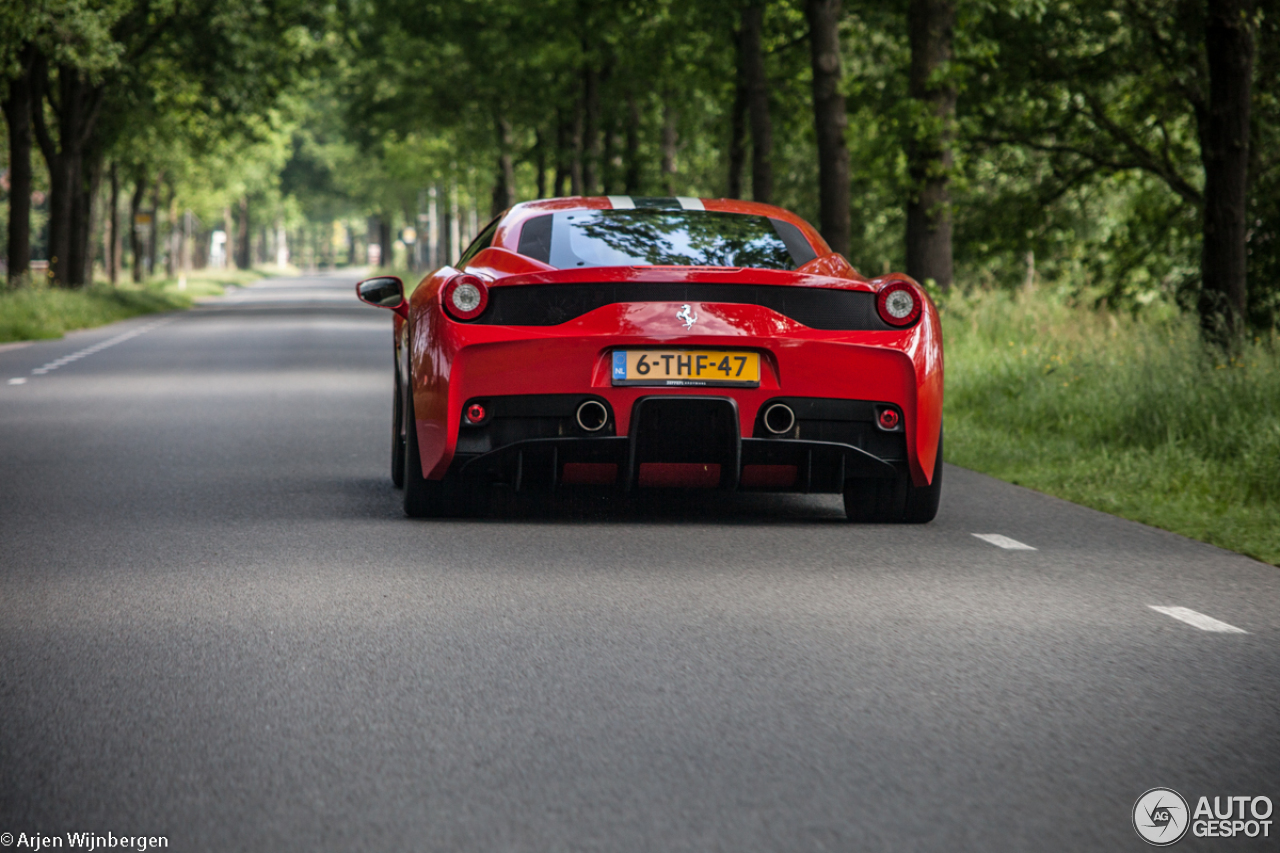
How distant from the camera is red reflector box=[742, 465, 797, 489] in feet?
23.4

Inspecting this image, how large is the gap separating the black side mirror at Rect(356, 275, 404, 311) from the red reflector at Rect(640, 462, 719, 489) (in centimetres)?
195

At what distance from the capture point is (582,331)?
271 inches

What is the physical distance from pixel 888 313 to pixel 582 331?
129 cm

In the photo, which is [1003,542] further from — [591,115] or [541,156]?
[541,156]

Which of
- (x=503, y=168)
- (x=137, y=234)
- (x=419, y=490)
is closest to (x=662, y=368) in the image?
(x=419, y=490)

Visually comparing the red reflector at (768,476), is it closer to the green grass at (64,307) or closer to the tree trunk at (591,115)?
the green grass at (64,307)

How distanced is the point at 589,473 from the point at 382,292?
1942mm

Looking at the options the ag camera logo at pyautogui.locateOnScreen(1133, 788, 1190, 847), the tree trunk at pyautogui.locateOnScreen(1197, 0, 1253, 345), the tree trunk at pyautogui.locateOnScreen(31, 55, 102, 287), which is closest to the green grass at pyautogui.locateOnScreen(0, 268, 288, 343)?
the tree trunk at pyautogui.locateOnScreen(31, 55, 102, 287)

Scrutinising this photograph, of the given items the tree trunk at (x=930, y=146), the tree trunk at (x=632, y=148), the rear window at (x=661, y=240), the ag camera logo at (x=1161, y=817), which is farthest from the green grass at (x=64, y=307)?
the ag camera logo at (x=1161, y=817)

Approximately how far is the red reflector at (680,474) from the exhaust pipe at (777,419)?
294 mm

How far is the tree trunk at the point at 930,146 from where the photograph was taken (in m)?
19.4

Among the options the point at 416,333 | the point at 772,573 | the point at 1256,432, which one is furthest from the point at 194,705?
the point at 1256,432

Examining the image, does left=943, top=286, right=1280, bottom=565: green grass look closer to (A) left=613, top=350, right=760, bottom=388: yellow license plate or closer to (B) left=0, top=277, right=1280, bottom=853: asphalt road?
(B) left=0, top=277, right=1280, bottom=853: asphalt road

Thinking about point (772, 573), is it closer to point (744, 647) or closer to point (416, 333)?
point (744, 647)
